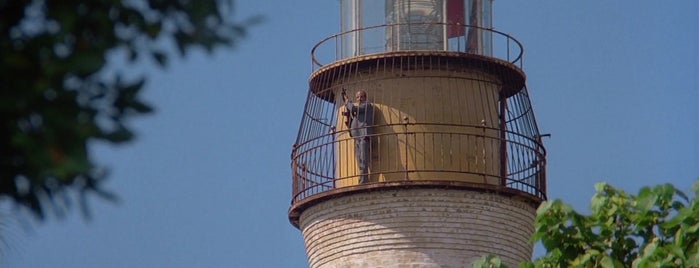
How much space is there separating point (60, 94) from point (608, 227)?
13.4 meters

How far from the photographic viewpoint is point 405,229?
1048 inches

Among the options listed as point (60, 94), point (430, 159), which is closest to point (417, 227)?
point (430, 159)

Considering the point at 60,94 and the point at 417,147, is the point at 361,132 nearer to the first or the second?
the point at 417,147

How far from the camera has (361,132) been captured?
87.5 ft

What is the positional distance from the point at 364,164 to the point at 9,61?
21030 millimetres

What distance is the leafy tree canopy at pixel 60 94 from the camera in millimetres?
5699

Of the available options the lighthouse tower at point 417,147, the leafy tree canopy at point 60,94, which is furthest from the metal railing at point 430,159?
the leafy tree canopy at point 60,94

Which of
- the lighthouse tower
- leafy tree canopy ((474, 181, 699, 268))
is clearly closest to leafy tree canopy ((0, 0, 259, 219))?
leafy tree canopy ((474, 181, 699, 268))

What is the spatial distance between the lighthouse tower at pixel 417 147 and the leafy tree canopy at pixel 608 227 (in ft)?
25.1

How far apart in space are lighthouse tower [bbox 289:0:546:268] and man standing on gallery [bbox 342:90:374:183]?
0.07ft

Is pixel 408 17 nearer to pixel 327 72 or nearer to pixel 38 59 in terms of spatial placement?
pixel 327 72

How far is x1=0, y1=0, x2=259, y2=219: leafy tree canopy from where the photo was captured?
5.70 meters

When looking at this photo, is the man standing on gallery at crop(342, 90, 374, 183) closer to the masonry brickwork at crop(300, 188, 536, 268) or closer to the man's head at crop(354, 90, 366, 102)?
the man's head at crop(354, 90, 366, 102)

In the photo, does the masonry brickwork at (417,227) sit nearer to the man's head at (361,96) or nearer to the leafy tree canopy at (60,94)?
the man's head at (361,96)
